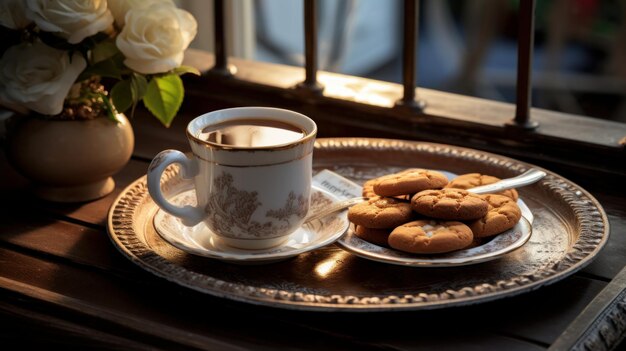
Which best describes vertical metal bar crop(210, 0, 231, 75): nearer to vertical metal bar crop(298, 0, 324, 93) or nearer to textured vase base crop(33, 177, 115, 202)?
vertical metal bar crop(298, 0, 324, 93)

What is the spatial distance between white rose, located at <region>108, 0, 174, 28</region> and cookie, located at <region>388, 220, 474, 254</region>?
0.32m

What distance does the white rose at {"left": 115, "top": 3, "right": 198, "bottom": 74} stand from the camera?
0.85 m

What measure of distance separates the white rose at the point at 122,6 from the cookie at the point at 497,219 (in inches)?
14.3

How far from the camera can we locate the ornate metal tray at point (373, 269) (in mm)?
696

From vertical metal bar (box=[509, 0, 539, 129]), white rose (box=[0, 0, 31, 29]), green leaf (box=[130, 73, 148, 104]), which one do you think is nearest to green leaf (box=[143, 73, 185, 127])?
green leaf (box=[130, 73, 148, 104])

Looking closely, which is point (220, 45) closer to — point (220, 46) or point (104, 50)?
point (220, 46)

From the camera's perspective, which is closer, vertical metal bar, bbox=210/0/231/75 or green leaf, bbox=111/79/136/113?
green leaf, bbox=111/79/136/113

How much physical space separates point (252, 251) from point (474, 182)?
0.77 ft

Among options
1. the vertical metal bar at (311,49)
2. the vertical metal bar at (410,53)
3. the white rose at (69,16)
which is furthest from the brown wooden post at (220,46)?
the white rose at (69,16)

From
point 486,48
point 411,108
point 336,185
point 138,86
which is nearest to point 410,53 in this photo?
point 411,108

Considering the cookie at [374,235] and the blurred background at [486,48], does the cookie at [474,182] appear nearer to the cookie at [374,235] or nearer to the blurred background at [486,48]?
the cookie at [374,235]

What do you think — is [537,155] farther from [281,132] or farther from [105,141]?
[105,141]

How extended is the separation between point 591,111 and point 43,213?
2.49m

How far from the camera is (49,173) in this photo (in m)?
0.91
